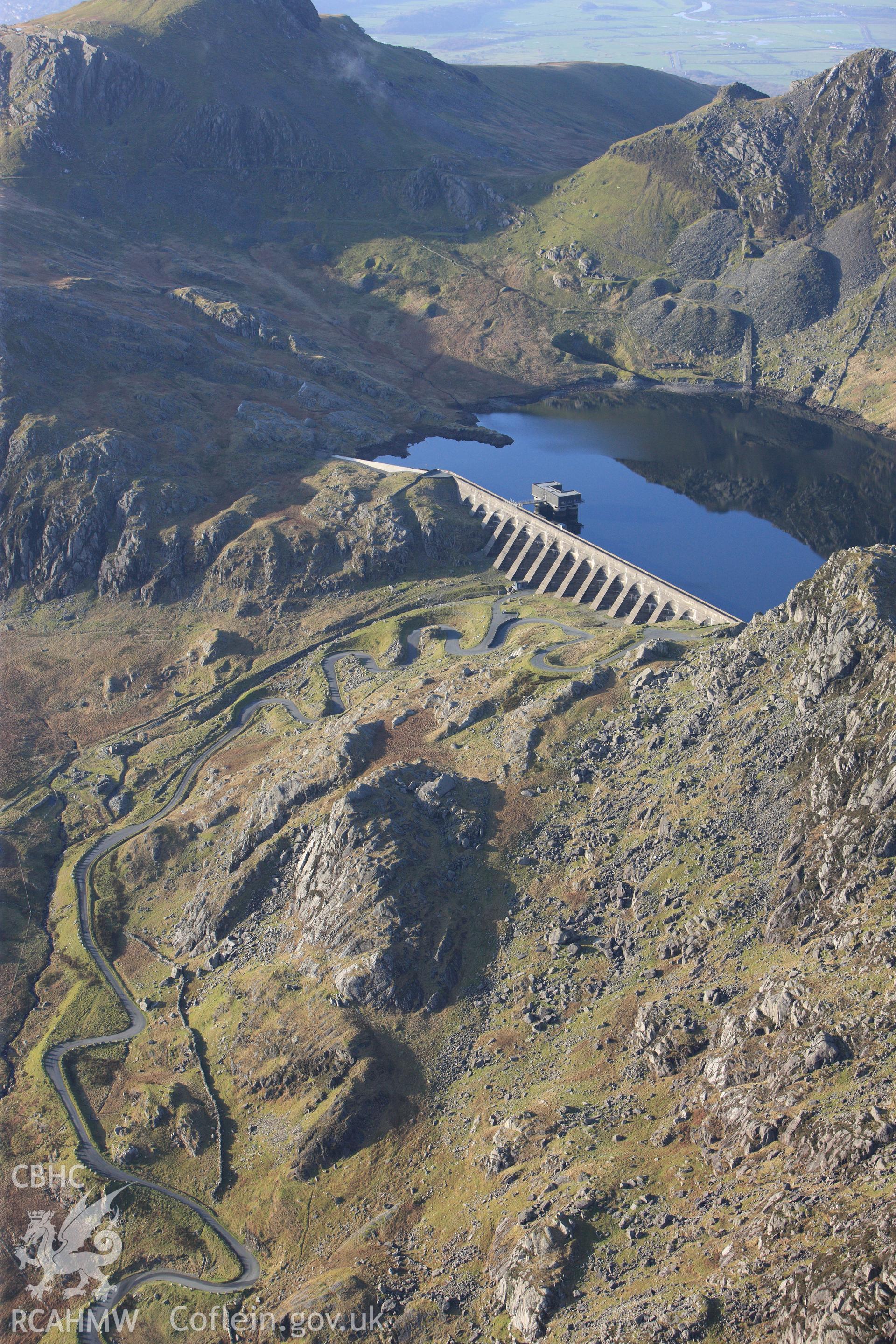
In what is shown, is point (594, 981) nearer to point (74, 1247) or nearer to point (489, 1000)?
point (489, 1000)

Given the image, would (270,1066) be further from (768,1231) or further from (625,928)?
(768,1231)

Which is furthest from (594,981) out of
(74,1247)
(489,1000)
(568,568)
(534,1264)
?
(568,568)

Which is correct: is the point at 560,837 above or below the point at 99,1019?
above

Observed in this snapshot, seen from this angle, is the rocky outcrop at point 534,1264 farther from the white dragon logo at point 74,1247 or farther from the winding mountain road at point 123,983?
the white dragon logo at point 74,1247

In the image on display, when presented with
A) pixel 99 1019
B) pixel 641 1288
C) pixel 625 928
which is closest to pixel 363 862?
pixel 625 928

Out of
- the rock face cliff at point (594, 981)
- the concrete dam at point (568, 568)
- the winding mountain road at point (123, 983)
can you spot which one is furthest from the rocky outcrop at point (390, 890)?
the concrete dam at point (568, 568)
